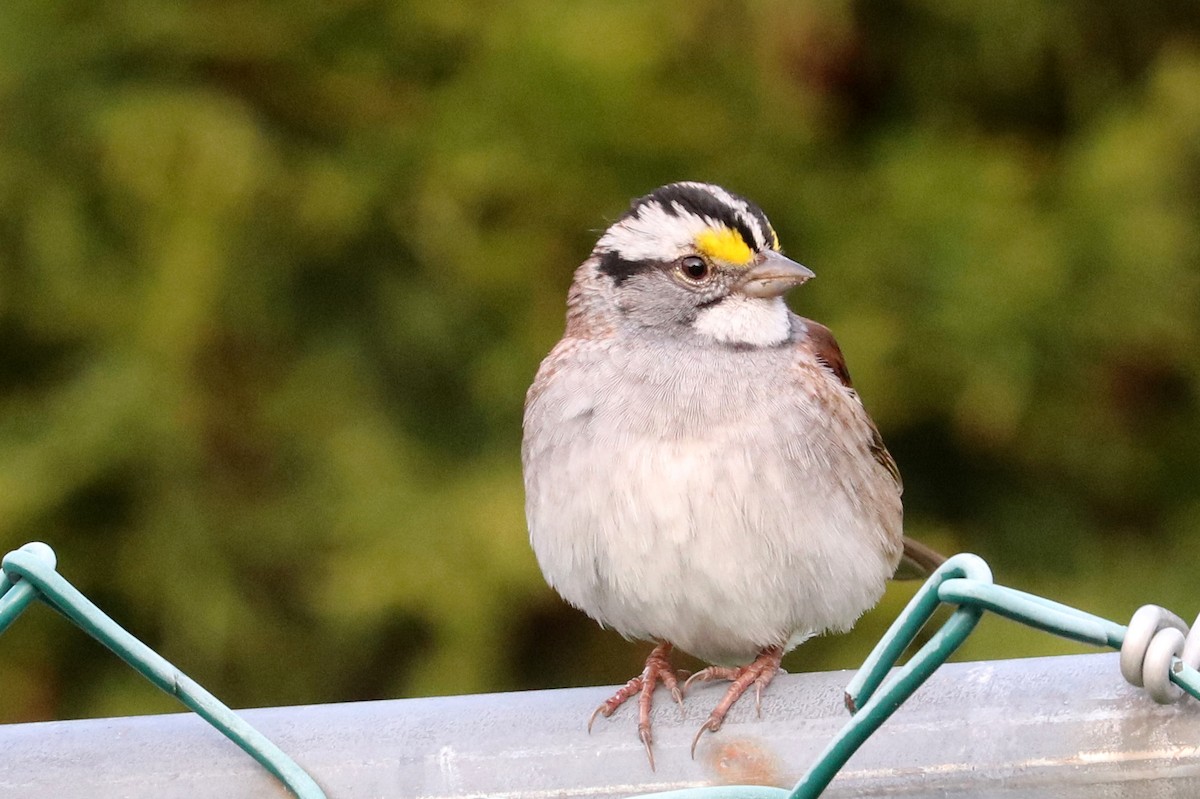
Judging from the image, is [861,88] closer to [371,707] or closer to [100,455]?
[100,455]

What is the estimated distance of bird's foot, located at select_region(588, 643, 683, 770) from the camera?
3.23ft

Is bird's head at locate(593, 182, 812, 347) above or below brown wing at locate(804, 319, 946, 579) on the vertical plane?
above

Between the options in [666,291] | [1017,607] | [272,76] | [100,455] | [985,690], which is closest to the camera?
[1017,607]

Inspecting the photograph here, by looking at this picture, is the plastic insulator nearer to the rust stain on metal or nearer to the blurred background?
the rust stain on metal

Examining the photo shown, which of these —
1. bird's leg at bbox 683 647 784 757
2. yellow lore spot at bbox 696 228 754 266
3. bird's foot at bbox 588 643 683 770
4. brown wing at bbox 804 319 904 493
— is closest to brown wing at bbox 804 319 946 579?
brown wing at bbox 804 319 904 493

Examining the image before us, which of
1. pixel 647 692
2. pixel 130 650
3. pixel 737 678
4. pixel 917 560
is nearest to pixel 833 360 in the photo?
pixel 917 560

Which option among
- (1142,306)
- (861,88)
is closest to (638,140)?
(861,88)

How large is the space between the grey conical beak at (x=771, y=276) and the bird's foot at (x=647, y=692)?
0.45 m

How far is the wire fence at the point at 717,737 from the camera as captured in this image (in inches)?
34.4

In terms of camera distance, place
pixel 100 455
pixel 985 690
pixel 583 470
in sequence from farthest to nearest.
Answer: pixel 100 455, pixel 583 470, pixel 985 690

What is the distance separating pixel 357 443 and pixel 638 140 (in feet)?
2.37

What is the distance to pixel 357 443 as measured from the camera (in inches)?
105

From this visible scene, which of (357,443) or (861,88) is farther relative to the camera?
(861,88)

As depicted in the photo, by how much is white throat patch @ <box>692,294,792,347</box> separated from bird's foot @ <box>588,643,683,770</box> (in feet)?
1.26
